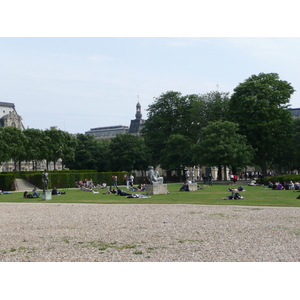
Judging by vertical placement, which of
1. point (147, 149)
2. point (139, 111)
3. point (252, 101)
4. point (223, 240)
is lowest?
point (223, 240)

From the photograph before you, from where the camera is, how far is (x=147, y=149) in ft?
267

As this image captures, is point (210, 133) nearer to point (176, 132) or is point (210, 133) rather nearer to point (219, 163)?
point (219, 163)

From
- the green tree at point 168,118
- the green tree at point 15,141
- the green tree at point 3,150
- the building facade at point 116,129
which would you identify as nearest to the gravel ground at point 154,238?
the green tree at point 3,150

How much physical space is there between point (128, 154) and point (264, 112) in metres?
32.6

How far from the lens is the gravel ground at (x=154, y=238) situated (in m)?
10.1

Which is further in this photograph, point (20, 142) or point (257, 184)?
point (20, 142)

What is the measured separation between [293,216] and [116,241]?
28.5 ft

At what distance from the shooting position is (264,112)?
60250 mm

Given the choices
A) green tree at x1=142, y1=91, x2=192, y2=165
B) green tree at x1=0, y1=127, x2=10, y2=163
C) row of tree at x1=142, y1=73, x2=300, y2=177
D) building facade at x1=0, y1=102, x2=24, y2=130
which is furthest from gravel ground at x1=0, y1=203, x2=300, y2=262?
building facade at x1=0, y1=102, x2=24, y2=130

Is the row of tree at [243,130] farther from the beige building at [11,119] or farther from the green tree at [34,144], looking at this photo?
the beige building at [11,119]

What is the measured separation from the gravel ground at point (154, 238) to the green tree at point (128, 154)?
6624cm

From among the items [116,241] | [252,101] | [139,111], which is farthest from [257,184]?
[139,111]

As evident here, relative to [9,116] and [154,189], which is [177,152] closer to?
[154,189]

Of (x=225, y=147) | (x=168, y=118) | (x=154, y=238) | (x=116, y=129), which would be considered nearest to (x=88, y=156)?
(x=168, y=118)
